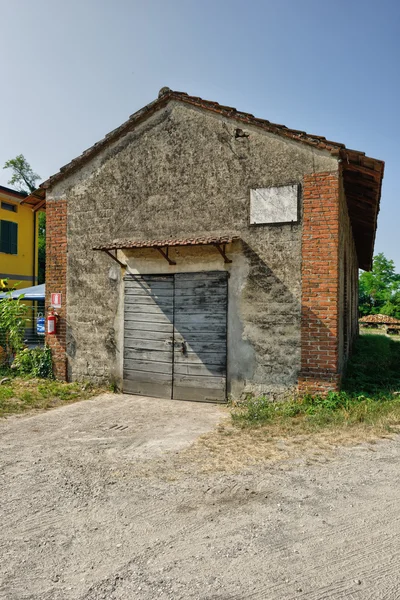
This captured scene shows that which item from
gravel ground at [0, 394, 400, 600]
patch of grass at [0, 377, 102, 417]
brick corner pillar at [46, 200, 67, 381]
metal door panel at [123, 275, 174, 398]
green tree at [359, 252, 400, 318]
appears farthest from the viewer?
green tree at [359, 252, 400, 318]

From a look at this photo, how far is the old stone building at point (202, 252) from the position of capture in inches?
276

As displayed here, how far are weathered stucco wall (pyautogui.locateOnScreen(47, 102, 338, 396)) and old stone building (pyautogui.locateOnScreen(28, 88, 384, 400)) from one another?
2 cm

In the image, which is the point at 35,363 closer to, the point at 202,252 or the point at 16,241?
the point at 202,252

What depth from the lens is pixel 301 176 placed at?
713cm

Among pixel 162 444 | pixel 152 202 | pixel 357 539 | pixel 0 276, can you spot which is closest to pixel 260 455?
pixel 162 444

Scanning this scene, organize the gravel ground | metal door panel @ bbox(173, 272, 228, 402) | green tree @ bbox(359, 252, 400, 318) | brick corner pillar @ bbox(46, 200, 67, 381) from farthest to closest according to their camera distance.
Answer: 1. green tree @ bbox(359, 252, 400, 318)
2. brick corner pillar @ bbox(46, 200, 67, 381)
3. metal door panel @ bbox(173, 272, 228, 402)
4. the gravel ground

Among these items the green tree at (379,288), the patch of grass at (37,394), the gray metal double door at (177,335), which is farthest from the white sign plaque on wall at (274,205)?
the green tree at (379,288)

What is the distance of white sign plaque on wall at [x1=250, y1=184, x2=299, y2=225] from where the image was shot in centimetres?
715

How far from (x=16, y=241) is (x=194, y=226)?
→ 12914mm

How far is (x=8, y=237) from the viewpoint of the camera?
57.9ft

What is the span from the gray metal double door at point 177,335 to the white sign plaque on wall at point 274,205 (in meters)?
1.23

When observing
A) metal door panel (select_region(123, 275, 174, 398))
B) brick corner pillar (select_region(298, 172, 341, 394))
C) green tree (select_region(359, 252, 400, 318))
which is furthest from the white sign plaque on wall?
green tree (select_region(359, 252, 400, 318))

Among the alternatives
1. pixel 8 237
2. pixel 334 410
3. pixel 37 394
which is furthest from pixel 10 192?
pixel 334 410

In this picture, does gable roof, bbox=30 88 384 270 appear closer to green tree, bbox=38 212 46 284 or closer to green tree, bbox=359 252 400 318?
green tree, bbox=38 212 46 284
